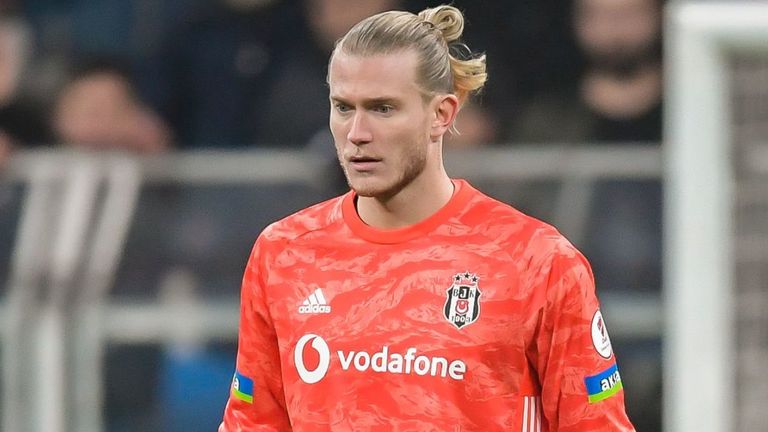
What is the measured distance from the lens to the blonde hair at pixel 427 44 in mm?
2465

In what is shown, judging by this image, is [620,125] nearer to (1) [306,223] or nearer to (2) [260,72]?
(2) [260,72]

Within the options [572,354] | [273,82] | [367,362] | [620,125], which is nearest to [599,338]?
[572,354]

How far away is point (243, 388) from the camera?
263 centimetres

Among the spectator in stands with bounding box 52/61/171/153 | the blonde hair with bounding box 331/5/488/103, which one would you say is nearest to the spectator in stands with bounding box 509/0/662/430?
the spectator in stands with bounding box 52/61/171/153

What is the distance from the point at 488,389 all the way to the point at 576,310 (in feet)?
0.65

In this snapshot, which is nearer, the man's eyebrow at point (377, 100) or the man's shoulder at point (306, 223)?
the man's eyebrow at point (377, 100)

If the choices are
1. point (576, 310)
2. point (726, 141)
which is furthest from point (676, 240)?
point (576, 310)

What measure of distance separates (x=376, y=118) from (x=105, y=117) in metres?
2.93

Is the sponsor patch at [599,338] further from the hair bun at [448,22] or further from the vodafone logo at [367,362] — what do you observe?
the hair bun at [448,22]

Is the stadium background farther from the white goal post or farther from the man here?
the man

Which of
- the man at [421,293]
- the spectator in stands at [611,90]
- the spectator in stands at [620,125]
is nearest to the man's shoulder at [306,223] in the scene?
the man at [421,293]

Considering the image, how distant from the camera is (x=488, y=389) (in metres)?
2.40

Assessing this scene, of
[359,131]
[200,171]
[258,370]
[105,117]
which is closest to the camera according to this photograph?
[359,131]

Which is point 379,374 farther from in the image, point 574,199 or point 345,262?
point 574,199
